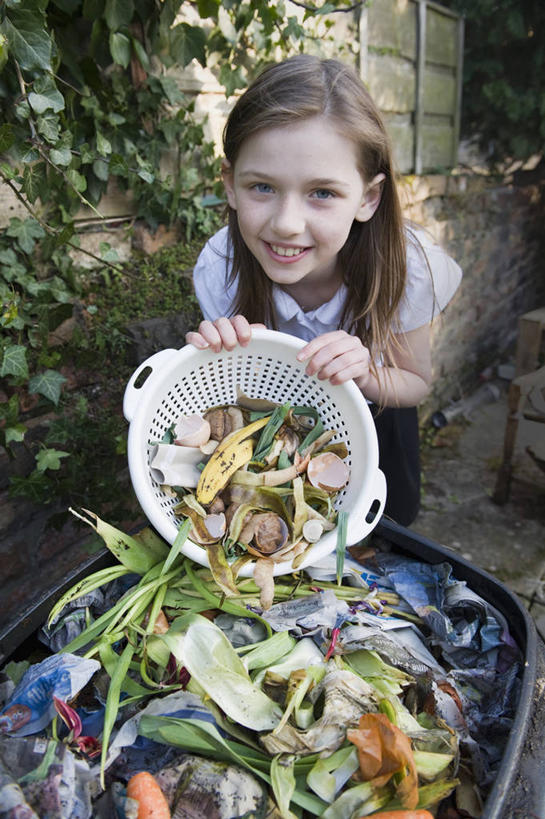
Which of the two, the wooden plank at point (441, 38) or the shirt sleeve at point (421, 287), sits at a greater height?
the wooden plank at point (441, 38)

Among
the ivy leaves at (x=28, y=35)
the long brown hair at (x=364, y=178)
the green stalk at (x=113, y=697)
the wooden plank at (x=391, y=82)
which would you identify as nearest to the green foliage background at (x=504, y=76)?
the wooden plank at (x=391, y=82)

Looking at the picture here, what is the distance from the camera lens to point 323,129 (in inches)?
44.6

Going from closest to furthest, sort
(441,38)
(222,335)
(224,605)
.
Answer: (224,605)
(222,335)
(441,38)

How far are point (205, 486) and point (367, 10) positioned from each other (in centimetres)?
237

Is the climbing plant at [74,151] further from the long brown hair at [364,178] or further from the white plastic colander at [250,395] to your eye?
the white plastic colander at [250,395]

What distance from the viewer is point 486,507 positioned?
2.70m

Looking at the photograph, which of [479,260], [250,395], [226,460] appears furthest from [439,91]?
[226,460]

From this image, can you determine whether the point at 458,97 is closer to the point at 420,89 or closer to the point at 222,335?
the point at 420,89

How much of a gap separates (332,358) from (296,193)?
33 cm

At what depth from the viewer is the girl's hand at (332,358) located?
1.07m

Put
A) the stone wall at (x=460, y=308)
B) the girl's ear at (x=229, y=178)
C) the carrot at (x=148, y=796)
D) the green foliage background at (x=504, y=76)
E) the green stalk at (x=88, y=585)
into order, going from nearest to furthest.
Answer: the carrot at (x=148, y=796)
the green stalk at (x=88, y=585)
the girl's ear at (x=229, y=178)
the stone wall at (x=460, y=308)
the green foliage background at (x=504, y=76)

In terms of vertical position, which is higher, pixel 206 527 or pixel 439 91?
pixel 439 91

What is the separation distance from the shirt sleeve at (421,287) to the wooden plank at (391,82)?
149cm

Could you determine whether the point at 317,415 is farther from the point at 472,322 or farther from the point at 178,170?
the point at 472,322
